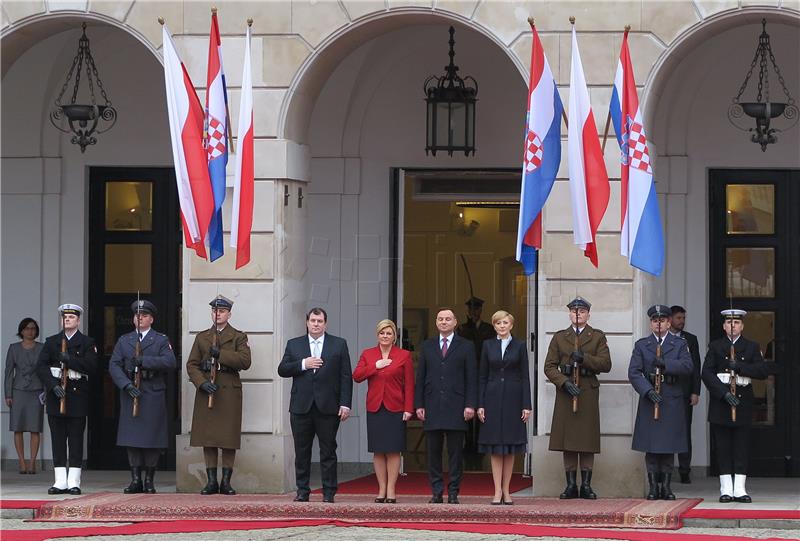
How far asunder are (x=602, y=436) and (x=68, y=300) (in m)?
6.36

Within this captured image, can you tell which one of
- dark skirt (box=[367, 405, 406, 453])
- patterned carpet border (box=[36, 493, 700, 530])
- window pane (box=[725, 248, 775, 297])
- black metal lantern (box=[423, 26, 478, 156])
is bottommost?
patterned carpet border (box=[36, 493, 700, 530])

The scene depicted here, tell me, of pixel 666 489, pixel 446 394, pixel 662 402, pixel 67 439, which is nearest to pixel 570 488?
pixel 666 489

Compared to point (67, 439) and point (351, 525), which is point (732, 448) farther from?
point (67, 439)

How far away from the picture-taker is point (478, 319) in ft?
61.5

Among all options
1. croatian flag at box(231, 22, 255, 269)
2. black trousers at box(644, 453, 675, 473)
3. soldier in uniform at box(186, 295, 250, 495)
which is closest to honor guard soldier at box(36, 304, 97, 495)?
soldier in uniform at box(186, 295, 250, 495)

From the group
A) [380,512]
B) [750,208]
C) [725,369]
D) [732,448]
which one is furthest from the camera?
[750,208]

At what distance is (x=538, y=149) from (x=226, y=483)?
410 cm

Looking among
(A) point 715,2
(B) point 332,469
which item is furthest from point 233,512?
(A) point 715,2

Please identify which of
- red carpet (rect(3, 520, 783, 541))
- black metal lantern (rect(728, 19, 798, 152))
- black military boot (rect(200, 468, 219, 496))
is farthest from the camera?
black metal lantern (rect(728, 19, 798, 152))

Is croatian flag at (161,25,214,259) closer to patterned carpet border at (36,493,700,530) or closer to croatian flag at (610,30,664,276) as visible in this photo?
patterned carpet border at (36,493,700,530)

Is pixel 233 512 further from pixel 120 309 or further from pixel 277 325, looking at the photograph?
pixel 120 309

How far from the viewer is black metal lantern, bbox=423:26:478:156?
17875 millimetres

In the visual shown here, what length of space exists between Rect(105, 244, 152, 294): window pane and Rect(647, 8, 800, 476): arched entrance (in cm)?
551

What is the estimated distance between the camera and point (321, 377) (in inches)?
611
